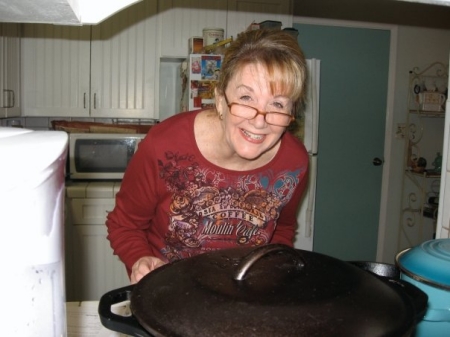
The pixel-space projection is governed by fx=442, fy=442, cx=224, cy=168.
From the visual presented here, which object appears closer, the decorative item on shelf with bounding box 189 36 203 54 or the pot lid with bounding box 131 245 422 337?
the pot lid with bounding box 131 245 422 337

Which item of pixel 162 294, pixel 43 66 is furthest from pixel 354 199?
pixel 162 294

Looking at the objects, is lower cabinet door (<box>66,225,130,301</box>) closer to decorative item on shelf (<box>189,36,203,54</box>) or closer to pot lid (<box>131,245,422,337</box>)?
decorative item on shelf (<box>189,36,203,54</box>)

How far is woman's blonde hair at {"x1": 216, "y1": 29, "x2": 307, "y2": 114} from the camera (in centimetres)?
90

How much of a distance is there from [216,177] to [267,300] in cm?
58

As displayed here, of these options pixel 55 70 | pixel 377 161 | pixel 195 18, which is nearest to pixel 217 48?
pixel 195 18

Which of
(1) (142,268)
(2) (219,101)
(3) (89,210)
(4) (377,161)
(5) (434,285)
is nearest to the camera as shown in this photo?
(5) (434,285)

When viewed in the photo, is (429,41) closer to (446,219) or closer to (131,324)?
(446,219)

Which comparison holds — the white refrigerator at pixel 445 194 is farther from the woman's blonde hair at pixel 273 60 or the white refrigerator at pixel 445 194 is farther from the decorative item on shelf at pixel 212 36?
the decorative item on shelf at pixel 212 36

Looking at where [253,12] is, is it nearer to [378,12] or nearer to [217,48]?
[217,48]

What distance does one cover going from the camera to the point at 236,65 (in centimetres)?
95

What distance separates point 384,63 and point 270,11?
3.69ft

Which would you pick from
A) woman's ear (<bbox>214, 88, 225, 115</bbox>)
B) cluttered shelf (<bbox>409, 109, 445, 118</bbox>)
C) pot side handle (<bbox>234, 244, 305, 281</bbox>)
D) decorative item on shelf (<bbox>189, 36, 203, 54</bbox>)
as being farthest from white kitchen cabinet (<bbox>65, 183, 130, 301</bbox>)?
cluttered shelf (<bbox>409, 109, 445, 118</bbox>)

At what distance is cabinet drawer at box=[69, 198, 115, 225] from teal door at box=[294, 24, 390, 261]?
1.76 m

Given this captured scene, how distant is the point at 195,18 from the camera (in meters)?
2.90
